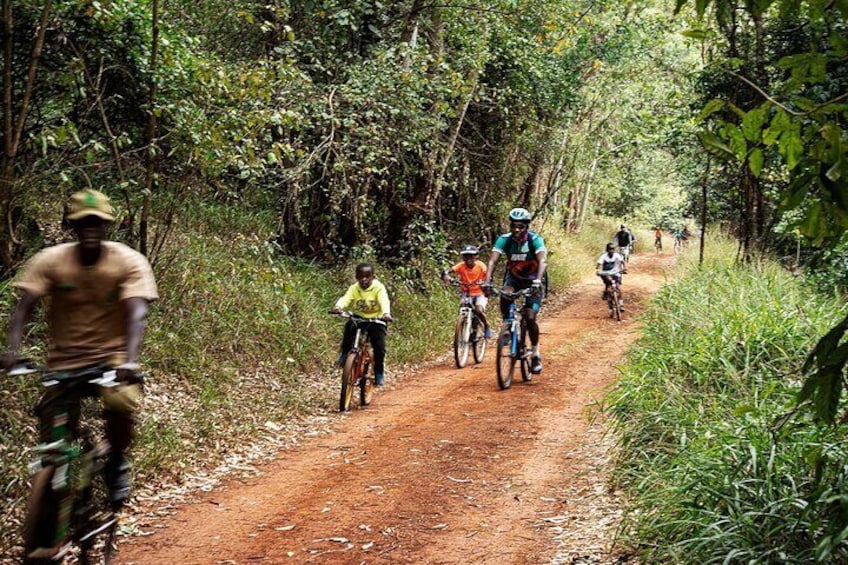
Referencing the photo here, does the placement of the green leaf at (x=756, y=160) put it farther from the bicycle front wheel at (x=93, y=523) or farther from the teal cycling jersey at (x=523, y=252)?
the teal cycling jersey at (x=523, y=252)

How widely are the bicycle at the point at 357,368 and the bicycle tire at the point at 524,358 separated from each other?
81.2 inches

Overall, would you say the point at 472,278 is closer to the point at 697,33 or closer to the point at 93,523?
the point at 93,523

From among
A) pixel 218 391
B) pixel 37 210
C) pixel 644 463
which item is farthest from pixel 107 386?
pixel 37 210

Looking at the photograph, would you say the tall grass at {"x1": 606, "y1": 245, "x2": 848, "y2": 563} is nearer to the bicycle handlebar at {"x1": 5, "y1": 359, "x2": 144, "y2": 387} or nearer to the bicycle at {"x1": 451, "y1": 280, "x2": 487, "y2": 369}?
the bicycle handlebar at {"x1": 5, "y1": 359, "x2": 144, "y2": 387}

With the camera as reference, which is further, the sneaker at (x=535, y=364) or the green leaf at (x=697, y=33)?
the sneaker at (x=535, y=364)

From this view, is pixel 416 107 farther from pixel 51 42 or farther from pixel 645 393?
pixel 645 393

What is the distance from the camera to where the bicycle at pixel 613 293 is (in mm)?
18047

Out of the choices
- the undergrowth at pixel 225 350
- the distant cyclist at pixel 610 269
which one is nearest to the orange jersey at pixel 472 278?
the undergrowth at pixel 225 350

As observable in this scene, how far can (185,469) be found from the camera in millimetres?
6836

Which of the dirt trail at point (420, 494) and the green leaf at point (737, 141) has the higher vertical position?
the green leaf at point (737, 141)

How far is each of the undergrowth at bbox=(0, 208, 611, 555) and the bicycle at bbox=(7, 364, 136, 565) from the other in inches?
32.8

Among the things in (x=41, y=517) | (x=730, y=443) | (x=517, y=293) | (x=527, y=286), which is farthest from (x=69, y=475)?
(x=527, y=286)

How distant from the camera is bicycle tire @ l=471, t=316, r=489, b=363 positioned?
1295 cm

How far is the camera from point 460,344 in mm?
12383
